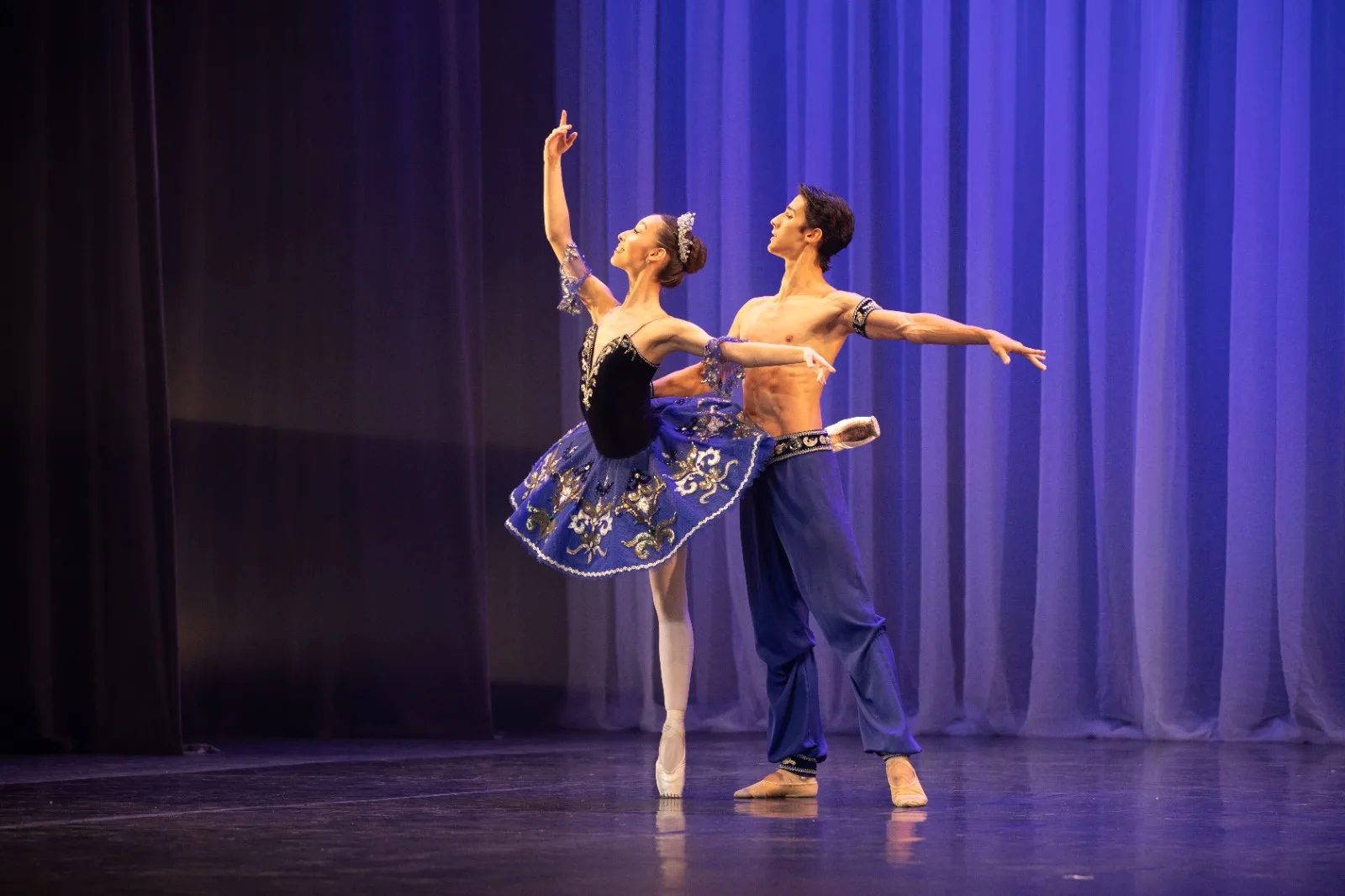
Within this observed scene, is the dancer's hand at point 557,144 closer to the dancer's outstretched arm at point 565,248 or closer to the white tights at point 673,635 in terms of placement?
the dancer's outstretched arm at point 565,248

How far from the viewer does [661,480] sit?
3109 millimetres

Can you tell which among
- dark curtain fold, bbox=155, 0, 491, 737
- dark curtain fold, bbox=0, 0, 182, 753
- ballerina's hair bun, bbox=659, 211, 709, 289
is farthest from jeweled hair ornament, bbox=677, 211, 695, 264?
dark curtain fold, bbox=155, 0, 491, 737

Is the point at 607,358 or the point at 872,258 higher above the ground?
the point at 872,258

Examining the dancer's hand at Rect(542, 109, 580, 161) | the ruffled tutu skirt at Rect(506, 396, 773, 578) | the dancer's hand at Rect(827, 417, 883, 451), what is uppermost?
the dancer's hand at Rect(542, 109, 580, 161)

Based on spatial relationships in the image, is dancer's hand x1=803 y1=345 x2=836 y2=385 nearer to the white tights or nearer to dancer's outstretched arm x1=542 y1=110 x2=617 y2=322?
the white tights

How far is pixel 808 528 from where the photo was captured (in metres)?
3.10

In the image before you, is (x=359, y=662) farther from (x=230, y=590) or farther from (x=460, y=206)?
(x=460, y=206)

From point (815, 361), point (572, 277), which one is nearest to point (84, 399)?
point (572, 277)

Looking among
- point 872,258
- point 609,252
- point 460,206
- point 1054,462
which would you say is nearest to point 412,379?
point 460,206

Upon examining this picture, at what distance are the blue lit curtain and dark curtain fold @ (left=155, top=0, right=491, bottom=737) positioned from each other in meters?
0.73

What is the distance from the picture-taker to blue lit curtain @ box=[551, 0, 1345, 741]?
5.17m

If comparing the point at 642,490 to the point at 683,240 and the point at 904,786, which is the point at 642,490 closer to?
the point at 683,240

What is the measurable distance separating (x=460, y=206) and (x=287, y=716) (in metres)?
1.94

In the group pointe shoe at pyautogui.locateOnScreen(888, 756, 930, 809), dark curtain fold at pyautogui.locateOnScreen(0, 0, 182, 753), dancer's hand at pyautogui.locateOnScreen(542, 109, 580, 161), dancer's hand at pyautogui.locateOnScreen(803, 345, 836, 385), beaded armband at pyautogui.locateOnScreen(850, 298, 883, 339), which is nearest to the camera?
dancer's hand at pyautogui.locateOnScreen(803, 345, 836, 385)
